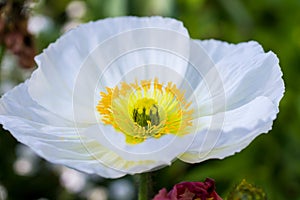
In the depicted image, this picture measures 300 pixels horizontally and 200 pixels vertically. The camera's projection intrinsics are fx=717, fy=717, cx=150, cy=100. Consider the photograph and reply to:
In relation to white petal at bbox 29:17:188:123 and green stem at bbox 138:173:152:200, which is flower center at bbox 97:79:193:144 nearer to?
white petal at bbox 29:17:188:123

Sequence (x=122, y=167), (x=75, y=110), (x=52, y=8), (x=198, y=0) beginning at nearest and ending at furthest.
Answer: (x=122, y=167)
(x=75, y=110)
(x=198, y=0)
(x=52, y=8)

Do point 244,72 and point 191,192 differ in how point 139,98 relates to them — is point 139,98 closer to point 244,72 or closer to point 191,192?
point 244,72

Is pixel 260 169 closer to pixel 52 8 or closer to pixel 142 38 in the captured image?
pixel 142 38

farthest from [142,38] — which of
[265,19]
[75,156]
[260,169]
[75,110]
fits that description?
[265,19]

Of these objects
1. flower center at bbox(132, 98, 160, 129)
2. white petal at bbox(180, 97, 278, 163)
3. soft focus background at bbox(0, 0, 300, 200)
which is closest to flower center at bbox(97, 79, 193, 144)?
flower center at bbox(132, 98, 160, 129)

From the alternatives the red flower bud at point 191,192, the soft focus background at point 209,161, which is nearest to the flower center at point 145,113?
the red flower bud at point 191,192

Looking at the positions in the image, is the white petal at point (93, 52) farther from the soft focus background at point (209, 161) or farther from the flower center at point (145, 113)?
the soft focus background at point (209, 161)
